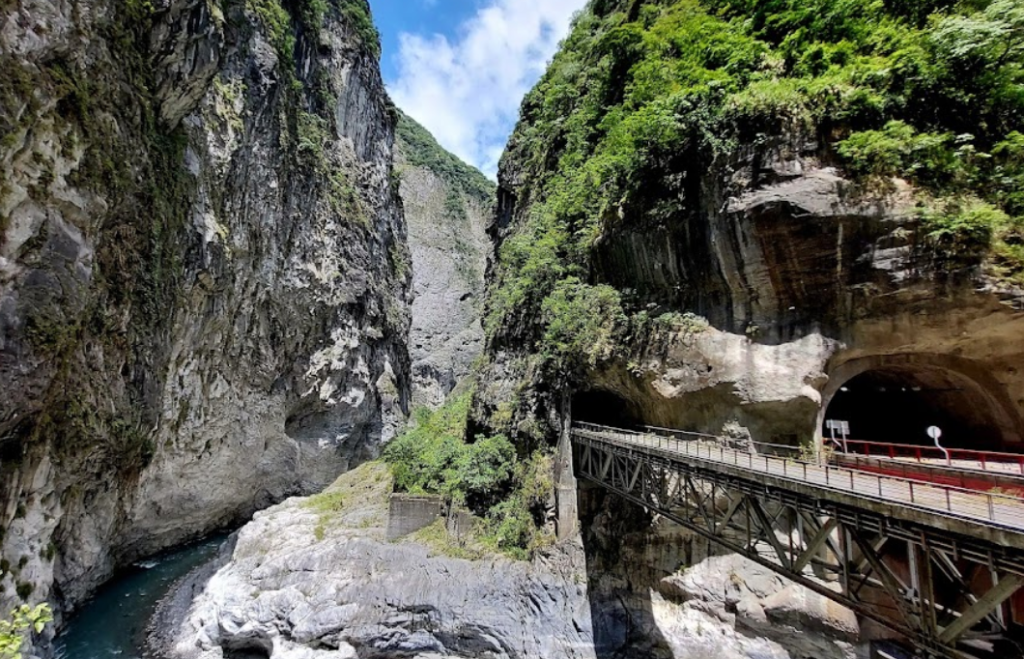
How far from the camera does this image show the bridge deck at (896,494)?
588cm

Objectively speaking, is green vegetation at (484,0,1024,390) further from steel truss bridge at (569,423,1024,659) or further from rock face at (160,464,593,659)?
rock face at (160,464,593,659)

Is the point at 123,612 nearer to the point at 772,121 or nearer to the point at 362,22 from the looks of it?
the point at 772,121

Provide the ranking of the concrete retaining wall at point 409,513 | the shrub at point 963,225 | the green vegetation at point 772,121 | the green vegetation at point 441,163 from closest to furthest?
the shrub at point 963,225
the green vegetation at point 772,121
the concrete retaining wall at point 409,513
the green vegetation at point 441,163

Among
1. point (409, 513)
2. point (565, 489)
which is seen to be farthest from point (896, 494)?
point (409, 513)

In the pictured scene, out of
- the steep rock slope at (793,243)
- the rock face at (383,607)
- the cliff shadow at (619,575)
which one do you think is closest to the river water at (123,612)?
Answer: the rock face at (383,607)

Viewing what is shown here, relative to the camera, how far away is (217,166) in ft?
71.4

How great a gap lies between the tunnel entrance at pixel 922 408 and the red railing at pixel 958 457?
0.79 meters

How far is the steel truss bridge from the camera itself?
5984 mm

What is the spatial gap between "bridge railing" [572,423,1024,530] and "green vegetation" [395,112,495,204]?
59.4 m

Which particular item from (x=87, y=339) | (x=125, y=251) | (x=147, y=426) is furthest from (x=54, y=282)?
(x=147, y=426)

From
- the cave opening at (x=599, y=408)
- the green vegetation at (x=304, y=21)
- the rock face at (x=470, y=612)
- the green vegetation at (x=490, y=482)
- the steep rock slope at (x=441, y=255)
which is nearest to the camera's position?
the rock face at (x=470, y=612)

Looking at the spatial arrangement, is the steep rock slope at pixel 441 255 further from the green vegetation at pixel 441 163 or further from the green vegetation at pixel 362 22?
the green vegetation at pixel 362 22

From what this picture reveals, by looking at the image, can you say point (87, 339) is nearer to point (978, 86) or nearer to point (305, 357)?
point (305, 357)

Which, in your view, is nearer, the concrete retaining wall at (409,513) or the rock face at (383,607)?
the rock face at (383,607)
